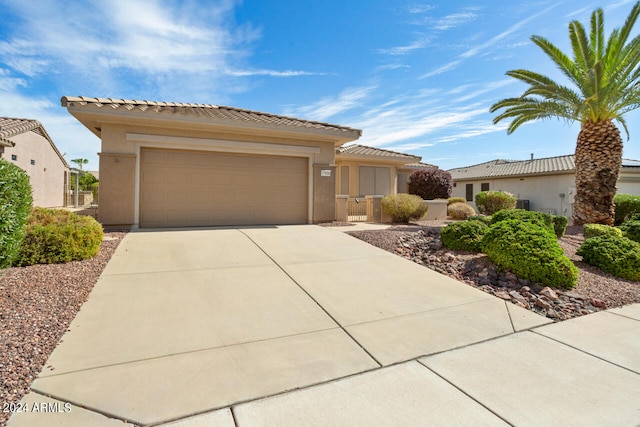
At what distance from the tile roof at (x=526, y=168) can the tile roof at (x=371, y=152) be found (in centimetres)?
957

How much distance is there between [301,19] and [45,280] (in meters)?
9.50

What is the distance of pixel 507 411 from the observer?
243cm

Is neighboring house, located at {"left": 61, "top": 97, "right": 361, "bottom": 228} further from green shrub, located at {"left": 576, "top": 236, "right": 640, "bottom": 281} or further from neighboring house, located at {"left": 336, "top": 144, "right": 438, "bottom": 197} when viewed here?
green shrub, located at {"left": 576, "top": 236, "right": 640, "bottom": 281}

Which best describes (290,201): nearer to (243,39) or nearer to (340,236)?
(340,236)

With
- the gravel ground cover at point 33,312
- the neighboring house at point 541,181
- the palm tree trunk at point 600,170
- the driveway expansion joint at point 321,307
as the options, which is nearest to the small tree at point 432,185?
the palm tree trunk at point 600,170

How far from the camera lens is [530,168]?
23.6m

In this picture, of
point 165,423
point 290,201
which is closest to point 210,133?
point 290,201

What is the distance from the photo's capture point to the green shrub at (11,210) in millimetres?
4465

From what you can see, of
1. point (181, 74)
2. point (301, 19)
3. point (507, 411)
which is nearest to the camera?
point (507, 411)

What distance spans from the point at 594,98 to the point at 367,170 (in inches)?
388

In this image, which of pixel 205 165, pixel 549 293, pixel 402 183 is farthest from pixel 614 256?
pixel 402 183

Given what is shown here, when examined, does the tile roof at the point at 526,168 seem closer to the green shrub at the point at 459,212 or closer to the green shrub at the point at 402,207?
the green shrub at the point at 459,212

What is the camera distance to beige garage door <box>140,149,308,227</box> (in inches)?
387

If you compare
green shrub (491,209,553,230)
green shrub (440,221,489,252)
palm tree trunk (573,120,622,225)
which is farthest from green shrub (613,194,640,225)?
green shrub (440,221,489,252)
